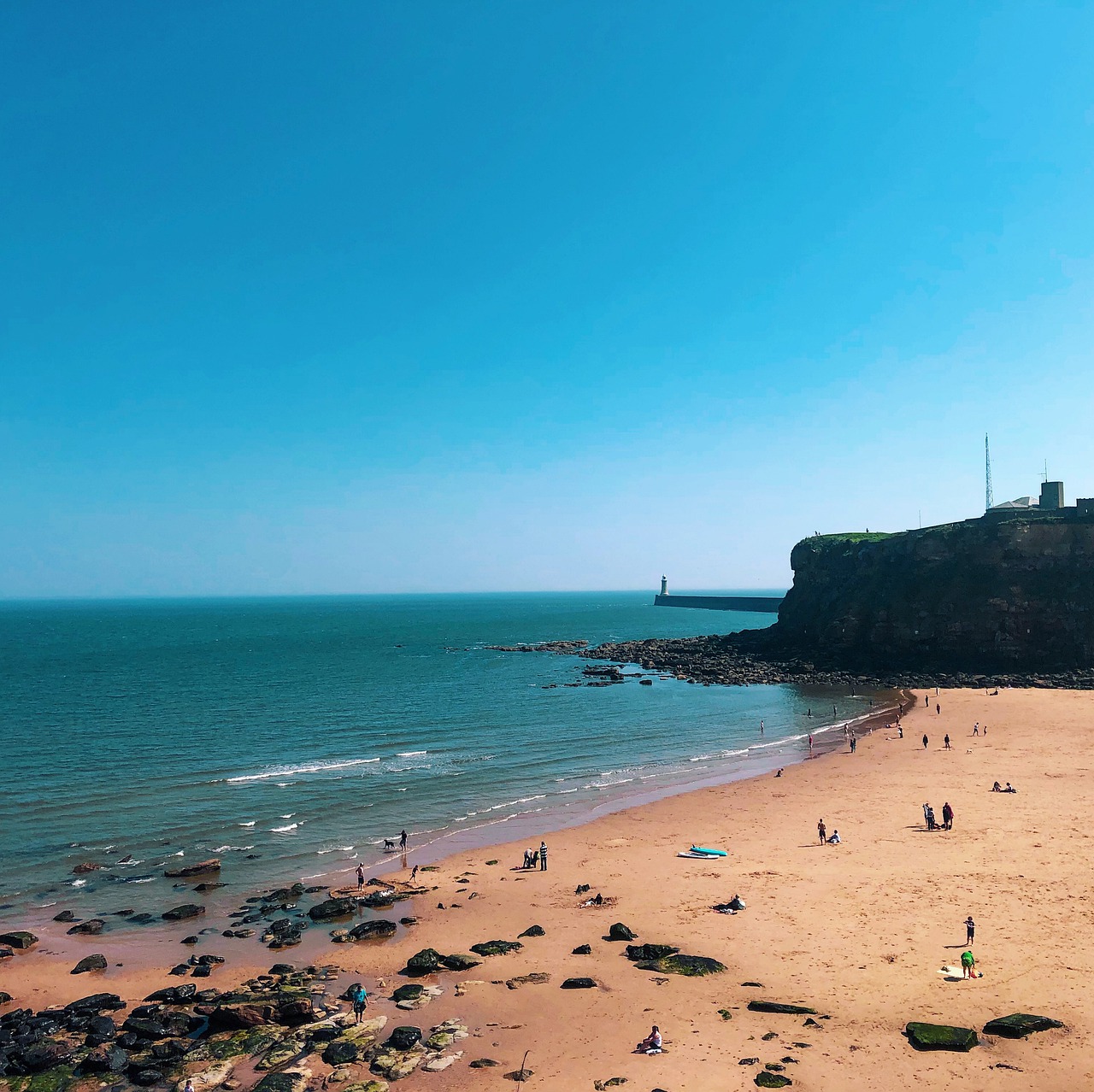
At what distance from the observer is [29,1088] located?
1730 centimetres

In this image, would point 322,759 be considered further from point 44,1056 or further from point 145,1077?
point 145,1077

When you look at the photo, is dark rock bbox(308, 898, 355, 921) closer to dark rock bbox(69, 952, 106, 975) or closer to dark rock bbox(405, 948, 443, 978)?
dark rock bbox(405, 948, 443, 978)

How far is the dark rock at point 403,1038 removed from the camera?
60.7 ft

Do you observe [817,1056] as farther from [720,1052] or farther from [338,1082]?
[338,1082]

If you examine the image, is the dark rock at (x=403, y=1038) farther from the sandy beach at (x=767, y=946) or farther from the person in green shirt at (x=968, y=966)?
the person in green shirt at (x=968, y=966)

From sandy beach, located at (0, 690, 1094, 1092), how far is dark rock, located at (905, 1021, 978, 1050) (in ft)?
1.03

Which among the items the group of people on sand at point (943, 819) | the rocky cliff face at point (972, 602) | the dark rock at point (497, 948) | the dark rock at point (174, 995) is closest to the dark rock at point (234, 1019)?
the dark rock at point (174, 995)

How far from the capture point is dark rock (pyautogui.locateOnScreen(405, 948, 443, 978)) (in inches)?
899

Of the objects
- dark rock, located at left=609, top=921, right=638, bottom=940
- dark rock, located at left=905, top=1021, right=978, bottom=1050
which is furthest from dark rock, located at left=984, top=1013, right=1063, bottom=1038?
dark rock, located at left=609, top=921, right=638, bottom=940

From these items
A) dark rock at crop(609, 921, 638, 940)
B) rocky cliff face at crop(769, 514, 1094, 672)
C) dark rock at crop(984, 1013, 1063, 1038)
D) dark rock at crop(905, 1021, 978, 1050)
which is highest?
rocky cliff face at crop(769, 514, 1094, 672)

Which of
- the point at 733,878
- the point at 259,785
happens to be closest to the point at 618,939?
the point at 733,878

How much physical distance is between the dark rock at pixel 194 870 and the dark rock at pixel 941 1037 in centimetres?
2620

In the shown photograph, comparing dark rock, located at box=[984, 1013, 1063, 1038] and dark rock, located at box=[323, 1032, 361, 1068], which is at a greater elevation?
dark rock, located at box=[984, 1013, 1063, 1038]

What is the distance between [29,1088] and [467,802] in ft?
82.1
